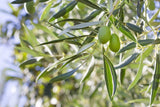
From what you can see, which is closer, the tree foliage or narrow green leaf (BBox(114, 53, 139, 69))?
the tree foliage

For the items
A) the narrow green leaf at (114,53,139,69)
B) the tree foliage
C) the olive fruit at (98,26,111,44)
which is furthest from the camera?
the narrow green leaf at (114,53,139,69)

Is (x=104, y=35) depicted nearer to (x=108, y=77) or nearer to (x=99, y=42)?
(x=99, y=42)

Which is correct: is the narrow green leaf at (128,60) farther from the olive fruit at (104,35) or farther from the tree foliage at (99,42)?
the olive fruit at (104,35)

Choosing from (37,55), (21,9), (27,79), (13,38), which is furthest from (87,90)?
(37,55)

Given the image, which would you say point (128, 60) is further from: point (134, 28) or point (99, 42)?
point (99, 42)

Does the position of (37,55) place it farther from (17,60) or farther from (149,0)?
(17,60)

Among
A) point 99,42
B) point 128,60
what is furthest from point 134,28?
point 99,42

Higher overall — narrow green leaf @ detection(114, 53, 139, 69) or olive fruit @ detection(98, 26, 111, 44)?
olive fruit @ detection(98, 26, 111, 44)

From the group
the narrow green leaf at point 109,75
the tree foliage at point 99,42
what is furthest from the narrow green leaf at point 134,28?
the narrow green leaf at point 109,75

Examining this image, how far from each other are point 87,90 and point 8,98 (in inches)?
28.9

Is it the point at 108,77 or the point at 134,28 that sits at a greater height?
the point at 134,28

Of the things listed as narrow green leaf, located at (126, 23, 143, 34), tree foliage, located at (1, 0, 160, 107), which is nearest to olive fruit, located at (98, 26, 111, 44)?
tree foliage, located at (1, 0, 160, 107)

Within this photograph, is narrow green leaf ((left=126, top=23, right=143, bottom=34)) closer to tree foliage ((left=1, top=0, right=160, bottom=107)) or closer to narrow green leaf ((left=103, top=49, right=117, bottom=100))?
tree foliage ((left=1, top=0, right=160, bottom=107))

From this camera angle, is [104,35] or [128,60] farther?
[128,60]
